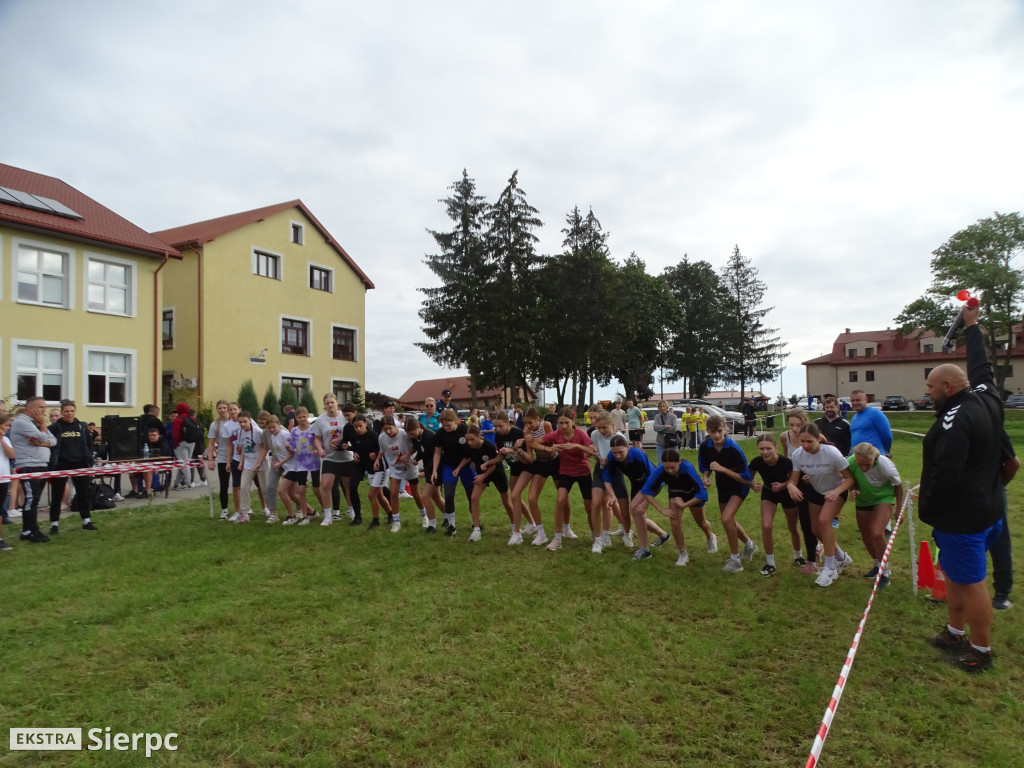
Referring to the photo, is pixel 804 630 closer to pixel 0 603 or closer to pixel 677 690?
pixel 677 690

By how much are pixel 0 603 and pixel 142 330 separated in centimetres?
1902

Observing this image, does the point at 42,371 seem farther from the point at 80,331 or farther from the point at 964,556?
the point at 964,556

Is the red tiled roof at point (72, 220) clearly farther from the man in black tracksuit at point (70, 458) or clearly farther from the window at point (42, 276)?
the man in black tracksuit at point (70, 458)

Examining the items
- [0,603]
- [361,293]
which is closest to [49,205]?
[361,293]

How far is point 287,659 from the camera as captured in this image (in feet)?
15.1

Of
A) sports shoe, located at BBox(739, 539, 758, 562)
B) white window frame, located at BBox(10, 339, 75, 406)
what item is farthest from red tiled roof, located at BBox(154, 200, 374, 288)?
sports shoe, located at BBox(739, 539, 758, 562)

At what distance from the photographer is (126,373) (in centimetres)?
2219

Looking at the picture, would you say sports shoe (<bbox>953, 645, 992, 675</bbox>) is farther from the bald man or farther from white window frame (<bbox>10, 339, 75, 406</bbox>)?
white window frame (<bbox>10, 339, 75, 406</bbox>)

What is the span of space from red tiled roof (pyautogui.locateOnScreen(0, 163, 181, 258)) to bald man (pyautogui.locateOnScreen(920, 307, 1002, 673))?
77.6ft

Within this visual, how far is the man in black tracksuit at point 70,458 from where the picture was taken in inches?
373

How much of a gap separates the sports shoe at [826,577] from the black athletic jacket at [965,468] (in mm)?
2066

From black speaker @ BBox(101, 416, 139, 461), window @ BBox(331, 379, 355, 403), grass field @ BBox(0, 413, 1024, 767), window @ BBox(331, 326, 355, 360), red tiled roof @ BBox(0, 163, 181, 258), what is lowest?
grass field @ BBox(0, 413, 1024, 767)

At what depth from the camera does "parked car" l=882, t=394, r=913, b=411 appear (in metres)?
61.5

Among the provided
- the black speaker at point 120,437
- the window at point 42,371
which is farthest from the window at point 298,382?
the black speaker at point 120,437
